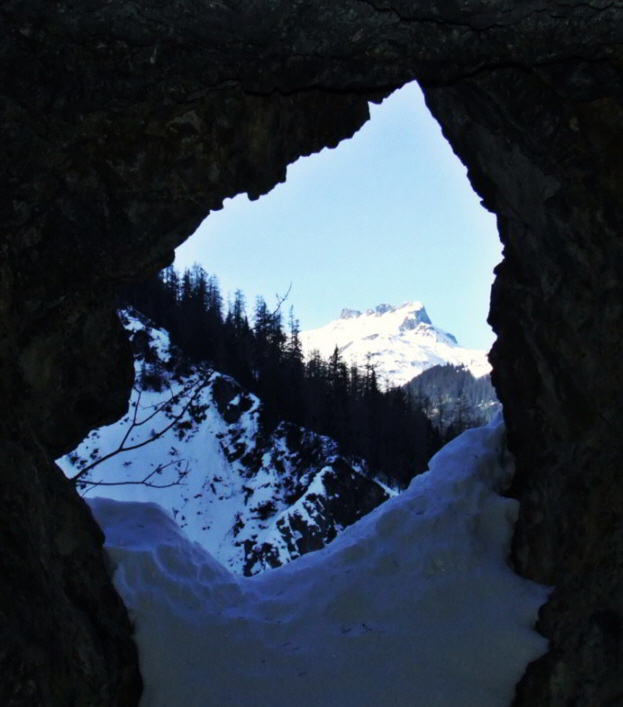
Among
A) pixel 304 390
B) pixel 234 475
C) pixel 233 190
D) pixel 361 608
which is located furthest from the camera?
pixel 304 390

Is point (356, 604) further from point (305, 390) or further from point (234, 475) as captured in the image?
point (305, 390)

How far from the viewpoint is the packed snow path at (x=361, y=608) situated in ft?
17.1

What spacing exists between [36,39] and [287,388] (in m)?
46.8

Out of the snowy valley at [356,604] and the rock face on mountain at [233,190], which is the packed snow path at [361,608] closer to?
the snowy valley at [356,604]

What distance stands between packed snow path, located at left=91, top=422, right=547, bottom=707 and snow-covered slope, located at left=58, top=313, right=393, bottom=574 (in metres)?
27.3

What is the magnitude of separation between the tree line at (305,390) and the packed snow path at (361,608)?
3783cm

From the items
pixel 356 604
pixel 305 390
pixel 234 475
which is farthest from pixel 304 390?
pixel 356 604

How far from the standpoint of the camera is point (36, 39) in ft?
13.5

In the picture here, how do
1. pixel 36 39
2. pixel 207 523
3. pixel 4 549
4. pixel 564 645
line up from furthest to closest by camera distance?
pixel 207 523, pixel 564 645, pixel 36 39, pixel 4 549

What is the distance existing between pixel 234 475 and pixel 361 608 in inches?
1661

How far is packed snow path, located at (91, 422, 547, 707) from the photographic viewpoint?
205 inches

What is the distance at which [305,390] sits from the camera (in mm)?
53969

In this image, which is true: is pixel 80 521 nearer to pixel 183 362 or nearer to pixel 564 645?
pixel 564 645

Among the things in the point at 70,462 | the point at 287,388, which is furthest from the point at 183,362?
the point at 70,462
